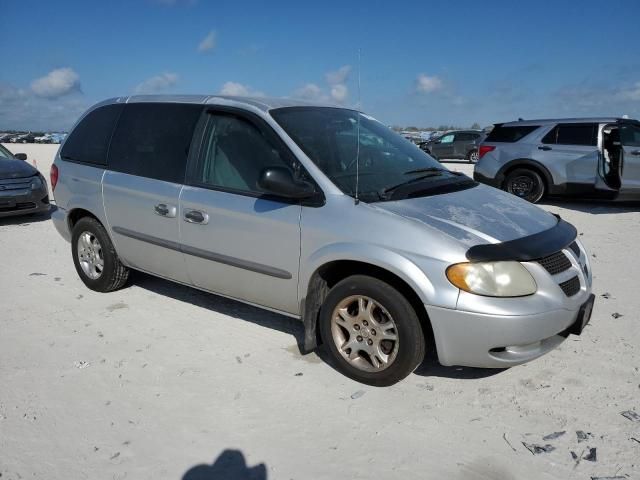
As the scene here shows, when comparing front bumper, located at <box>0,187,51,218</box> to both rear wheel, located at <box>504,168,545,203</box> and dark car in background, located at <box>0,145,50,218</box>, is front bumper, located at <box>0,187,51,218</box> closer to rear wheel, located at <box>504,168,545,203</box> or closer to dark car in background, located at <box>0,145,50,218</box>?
dark car in background, located at <box>0,145,50,218</box>

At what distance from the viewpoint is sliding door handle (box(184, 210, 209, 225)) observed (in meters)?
3.81

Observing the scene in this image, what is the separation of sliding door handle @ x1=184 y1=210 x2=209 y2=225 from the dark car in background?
587 centimetres

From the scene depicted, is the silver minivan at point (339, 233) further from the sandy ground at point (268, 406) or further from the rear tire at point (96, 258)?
the sandy ground at point (268, 406)

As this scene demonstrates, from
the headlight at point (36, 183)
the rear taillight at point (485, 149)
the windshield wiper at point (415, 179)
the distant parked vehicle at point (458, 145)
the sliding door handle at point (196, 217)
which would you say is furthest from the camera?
the distant parked vehicle at point (458, 145)

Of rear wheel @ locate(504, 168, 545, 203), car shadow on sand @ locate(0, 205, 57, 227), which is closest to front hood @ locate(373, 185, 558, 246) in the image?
rear wheel @ locate(504, 168, 545, 203)

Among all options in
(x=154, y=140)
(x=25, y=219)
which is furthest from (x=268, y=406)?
(x=25, y=219)

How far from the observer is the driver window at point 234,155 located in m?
3.66

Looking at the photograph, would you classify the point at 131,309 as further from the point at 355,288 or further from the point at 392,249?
the point at 392,249

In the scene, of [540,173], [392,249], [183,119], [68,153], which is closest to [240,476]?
[392,249]

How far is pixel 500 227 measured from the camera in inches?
124

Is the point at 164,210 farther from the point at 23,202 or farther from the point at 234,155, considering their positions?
the point at 23,202

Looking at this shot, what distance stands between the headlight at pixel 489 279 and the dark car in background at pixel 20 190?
788 centimetres

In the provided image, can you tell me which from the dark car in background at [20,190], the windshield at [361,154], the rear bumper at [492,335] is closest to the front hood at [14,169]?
the dark car in background at [20,190]

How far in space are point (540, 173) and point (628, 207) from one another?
1.69 metres
